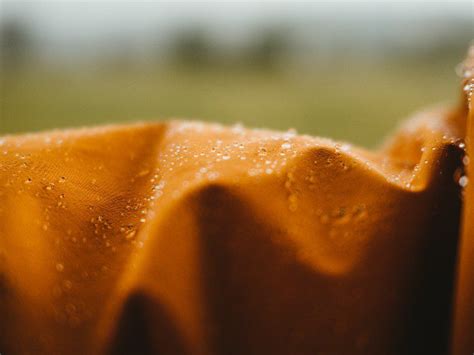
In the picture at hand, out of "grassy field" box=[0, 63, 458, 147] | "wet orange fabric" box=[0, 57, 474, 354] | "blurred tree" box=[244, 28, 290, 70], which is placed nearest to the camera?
"wet orange fabric" box=[0, 57, 474, 354]

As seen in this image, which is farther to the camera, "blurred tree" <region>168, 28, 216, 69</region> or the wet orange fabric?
"blurred tree" <region>168, 28, 216, 69</region>

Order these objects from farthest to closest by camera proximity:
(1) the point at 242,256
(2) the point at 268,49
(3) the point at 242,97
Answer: (2) the point at 268,49, (3) the point at 242,97, (1) the point at 242,256

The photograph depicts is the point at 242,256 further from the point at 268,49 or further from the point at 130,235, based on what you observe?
the point at 268,49

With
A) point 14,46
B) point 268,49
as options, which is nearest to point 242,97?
point 268,49

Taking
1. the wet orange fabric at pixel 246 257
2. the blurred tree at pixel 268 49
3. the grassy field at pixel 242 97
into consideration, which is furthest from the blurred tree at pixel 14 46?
the wet orange fabric at pixel 246 257

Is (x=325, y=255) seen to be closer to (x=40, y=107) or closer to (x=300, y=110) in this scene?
(x=300, y=110)

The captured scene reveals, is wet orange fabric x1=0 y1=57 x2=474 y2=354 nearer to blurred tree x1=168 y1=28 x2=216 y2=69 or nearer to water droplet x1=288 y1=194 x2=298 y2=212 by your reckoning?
water droplet x1=288 y1=194 x2=298 y2=212

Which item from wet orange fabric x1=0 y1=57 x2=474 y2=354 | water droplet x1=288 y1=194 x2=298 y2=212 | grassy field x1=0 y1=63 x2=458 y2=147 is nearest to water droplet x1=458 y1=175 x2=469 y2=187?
wet orange fabric x1=0 y1=57 x2=474 y2=354
